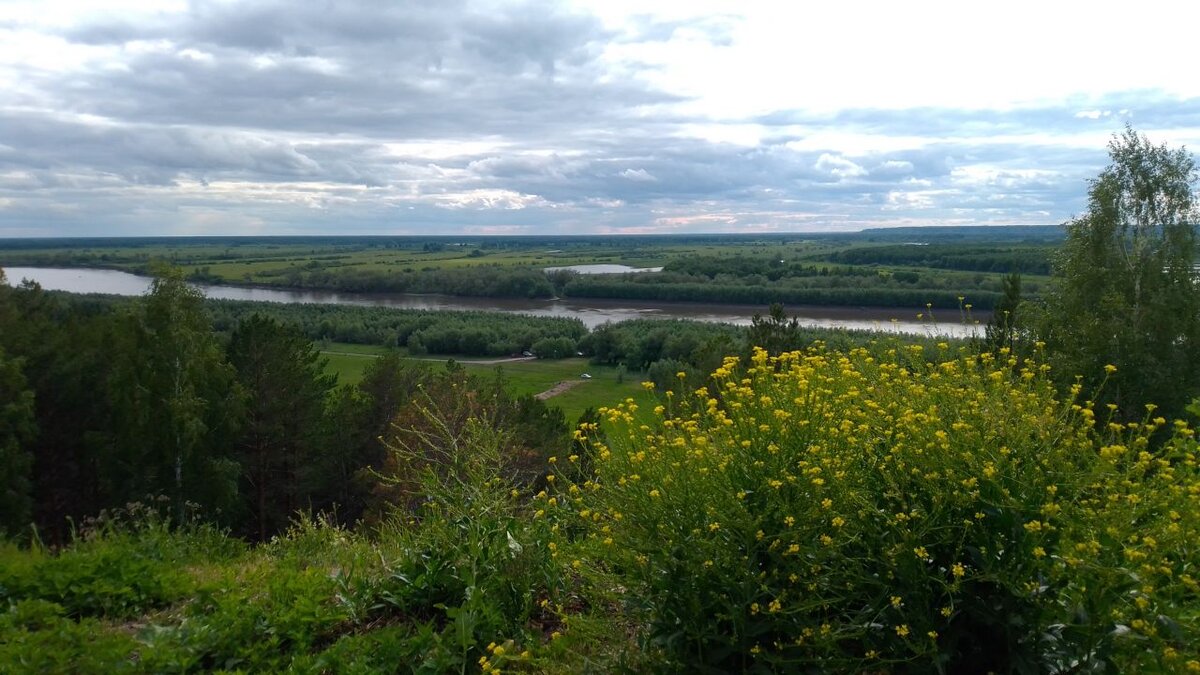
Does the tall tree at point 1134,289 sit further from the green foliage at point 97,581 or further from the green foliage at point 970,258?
the green foliage at point 970,258

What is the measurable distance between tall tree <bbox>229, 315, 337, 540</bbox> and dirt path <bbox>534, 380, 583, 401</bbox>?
21.3 m

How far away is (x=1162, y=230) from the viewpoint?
18.8m

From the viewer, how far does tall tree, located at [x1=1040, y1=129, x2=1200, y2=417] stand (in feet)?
53.4

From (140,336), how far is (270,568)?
48.9ft

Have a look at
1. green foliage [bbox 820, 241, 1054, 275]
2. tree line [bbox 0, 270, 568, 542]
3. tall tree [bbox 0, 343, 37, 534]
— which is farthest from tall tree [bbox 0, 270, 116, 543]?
green foliage [bbox 820, 241, 1054, 275]

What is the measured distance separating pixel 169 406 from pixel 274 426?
344 centimetres

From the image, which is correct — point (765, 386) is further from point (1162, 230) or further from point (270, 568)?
point (1162, 230)

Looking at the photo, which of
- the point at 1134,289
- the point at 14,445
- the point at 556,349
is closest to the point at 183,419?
the point at 14,445

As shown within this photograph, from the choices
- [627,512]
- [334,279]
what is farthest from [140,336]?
[334,279]

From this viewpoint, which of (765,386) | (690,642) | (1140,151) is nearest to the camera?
(690,642)

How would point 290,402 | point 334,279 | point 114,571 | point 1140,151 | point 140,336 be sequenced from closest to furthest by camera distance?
Result: point 114,571
point 140,336
point 1140,151
point 290,402
point 334,279

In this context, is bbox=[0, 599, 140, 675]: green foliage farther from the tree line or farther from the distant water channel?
the distant water channel

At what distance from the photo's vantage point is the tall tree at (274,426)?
20.3 metres

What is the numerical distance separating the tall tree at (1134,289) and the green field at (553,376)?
22.1 metres
